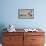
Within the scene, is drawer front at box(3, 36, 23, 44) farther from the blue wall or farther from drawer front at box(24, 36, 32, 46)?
the blue wall

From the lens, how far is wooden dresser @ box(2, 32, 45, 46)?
11.5ft

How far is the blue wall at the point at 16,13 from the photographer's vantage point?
13.1 feet

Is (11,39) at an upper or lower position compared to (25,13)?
lower

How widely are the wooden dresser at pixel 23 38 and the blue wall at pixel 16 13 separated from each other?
0.59 m

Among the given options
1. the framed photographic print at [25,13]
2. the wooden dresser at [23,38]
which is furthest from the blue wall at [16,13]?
the wooden dresser at [23,38]

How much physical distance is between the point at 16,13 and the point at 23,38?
0.93m

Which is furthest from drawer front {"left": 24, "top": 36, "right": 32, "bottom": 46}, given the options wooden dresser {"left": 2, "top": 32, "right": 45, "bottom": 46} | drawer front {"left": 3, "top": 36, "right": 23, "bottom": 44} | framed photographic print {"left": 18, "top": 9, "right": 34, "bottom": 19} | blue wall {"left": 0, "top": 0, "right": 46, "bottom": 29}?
framed photographic print {"left": 18, "top": 9, "right": 34, "bottom": 19}

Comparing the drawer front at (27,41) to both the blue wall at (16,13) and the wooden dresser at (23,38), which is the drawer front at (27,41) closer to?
the wooden dresser at (23,38)

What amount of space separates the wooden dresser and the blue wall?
585 millimetres

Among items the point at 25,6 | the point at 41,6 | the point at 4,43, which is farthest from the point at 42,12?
the point at 4,43

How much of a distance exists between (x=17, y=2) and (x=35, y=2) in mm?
582

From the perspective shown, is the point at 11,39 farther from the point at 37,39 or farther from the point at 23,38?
the point at 37,39

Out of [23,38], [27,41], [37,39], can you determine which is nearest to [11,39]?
[23,38]

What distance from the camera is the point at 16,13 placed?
401 cm
